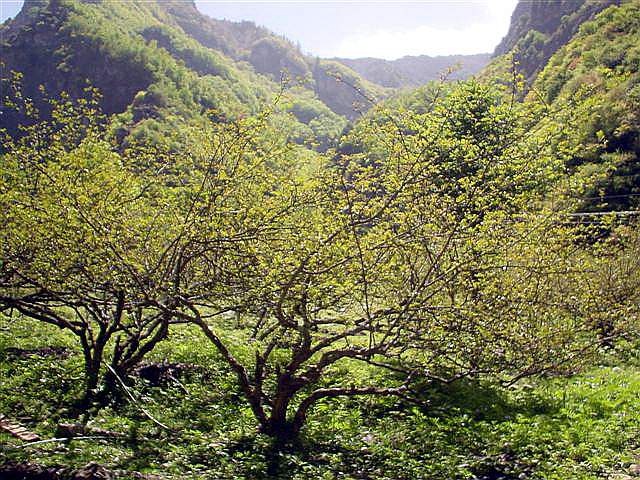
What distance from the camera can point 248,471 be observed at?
6172mm

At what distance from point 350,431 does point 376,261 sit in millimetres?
2796

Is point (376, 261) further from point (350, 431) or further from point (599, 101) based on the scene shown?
point (599, 101)

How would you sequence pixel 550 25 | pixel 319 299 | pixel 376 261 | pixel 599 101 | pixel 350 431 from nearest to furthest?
1. pixel 376 261
2. pixel 319 299
3. pixel 350 431
4. pixel 599 101
5. pixel 550 25

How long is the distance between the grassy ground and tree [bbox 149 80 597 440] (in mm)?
772

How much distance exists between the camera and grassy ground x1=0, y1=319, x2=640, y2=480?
621 centimetres

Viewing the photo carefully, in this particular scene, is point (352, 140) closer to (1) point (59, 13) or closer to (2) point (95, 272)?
(2) point (95, 272)

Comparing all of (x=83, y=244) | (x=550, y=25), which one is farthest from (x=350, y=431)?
(x=550, y=25)

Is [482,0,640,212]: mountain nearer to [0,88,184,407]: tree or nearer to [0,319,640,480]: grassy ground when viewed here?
[0,319,640,480]: grassy ground

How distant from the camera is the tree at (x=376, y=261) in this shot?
6398 mm

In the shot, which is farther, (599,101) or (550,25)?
(550,25)

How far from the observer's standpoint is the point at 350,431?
7703 millimetres

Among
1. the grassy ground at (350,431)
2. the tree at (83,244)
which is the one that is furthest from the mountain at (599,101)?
the tree at (83,244)

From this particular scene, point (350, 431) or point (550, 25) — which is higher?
point (550, 25)

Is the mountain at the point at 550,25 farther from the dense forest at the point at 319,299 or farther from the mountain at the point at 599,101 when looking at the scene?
the dense forest at the point at 319,299
